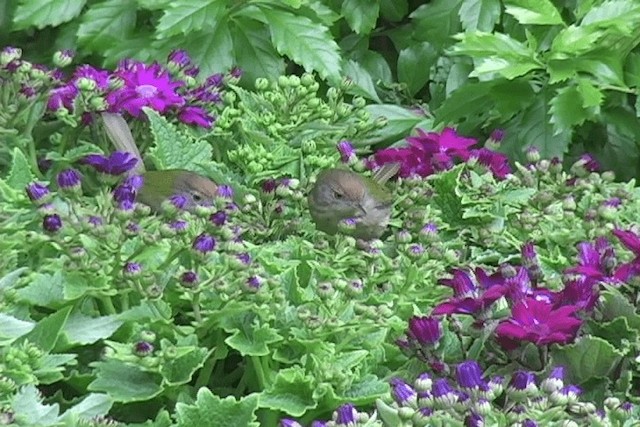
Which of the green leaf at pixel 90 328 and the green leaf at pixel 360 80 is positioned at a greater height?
the green leaf at pixel 90 328

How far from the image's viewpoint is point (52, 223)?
1.45 metres

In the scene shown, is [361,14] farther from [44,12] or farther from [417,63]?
[44,12]

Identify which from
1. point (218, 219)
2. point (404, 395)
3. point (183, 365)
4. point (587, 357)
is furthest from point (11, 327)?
point (587, 357)

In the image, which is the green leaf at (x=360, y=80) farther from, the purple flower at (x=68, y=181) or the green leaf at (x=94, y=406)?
the green leaf at (x=94, y=406)

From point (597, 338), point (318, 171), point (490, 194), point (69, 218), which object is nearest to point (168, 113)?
point (318, 171)

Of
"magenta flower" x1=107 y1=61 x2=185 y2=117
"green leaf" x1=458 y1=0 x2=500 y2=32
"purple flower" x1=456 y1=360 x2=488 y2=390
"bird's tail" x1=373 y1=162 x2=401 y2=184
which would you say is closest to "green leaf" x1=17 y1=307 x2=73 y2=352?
"purple flower" x1=456 y1=360 x2=488 y2=390

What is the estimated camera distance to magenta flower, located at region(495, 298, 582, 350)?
4.62 feet

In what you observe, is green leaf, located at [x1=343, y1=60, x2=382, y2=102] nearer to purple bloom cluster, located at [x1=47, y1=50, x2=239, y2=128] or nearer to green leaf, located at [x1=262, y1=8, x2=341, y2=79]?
green leaf, located at [x1=262, y1=8, x2=341, y2=79]

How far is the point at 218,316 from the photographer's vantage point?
1.46 meters

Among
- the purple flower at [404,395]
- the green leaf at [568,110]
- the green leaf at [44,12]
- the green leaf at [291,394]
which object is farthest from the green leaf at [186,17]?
the purple flower at [404,395]

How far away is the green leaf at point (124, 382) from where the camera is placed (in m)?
1.37

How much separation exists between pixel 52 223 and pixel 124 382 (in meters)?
0.22

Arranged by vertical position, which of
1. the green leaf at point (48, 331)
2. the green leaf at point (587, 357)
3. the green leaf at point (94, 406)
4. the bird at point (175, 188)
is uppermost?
the green leaf at point (48, 331)

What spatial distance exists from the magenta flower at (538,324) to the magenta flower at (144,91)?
947 millimetres
